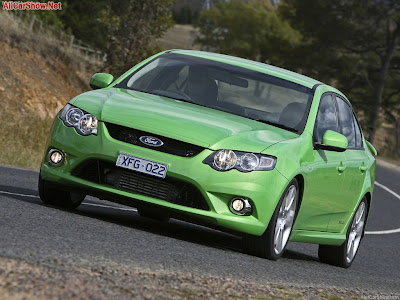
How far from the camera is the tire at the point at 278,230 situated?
27.4 ft

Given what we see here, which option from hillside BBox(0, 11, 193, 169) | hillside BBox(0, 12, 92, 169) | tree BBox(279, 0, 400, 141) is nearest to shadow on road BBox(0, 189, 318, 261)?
hillside BBox(0, 11, 193, 169)

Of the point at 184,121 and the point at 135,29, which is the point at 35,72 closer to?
the point at 135,29

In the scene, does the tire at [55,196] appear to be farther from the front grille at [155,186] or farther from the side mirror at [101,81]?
the side mirror at [101,81]

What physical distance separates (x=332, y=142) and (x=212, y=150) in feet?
4.69

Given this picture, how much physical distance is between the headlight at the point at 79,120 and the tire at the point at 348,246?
10.5 feet

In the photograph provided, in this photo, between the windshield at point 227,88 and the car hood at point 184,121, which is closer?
the car hood at point 184,121

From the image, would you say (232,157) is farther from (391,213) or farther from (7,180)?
(391,213)

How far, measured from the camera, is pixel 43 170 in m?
8.78

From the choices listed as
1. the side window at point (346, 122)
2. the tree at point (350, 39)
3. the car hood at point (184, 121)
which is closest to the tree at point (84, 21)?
the tree at point (350, 39)

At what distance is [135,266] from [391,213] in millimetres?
17510

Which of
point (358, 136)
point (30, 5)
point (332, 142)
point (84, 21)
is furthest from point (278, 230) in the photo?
point (84, 21)

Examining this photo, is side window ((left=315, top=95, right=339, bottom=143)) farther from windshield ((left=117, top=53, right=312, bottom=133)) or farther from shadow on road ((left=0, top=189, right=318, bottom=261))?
shadow on road ((left=0, top=189, right=318, bottom=261))

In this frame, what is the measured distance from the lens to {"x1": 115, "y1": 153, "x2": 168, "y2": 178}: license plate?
319 inches

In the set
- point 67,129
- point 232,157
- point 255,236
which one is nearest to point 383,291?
point 255,236
